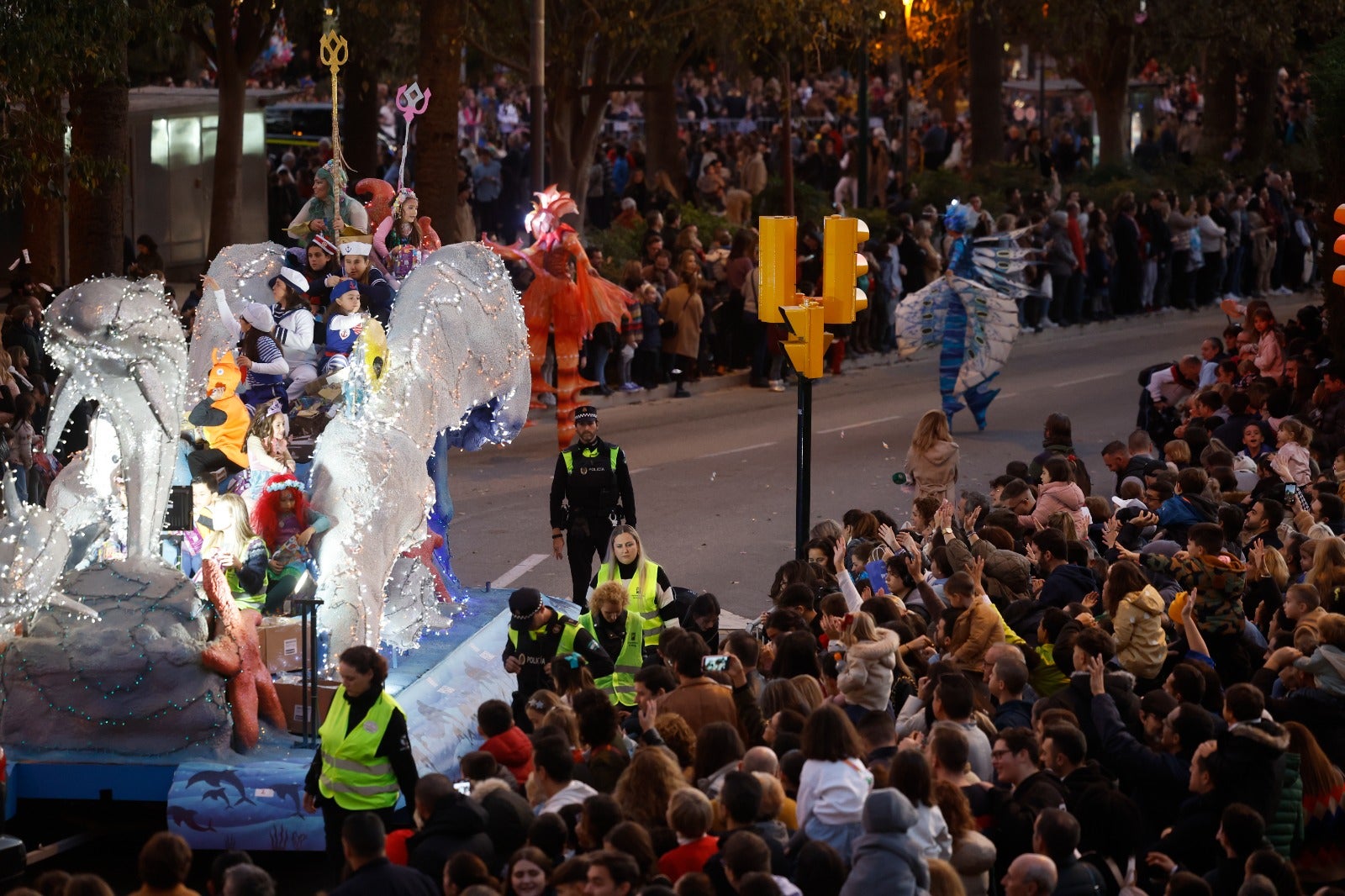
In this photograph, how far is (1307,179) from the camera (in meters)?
37.6

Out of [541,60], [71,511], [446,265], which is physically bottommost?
[71,511]

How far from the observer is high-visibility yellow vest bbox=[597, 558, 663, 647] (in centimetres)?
1191

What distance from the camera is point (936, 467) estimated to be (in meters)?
15.9

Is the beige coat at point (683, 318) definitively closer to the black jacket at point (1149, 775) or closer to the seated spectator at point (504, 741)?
the seated spectator at point (504, 741)

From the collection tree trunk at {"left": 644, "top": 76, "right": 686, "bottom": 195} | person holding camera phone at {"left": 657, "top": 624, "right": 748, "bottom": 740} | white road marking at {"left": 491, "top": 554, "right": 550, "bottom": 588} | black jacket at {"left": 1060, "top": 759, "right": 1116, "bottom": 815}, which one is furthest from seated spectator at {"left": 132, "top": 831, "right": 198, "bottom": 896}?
tree trunk at {"left": 644, "top": 76, "right": 686, "bottom": 195}

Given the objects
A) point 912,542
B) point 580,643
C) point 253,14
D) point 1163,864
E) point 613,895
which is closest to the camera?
point 613,895

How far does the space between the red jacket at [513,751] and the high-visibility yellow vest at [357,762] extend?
1.50 ft

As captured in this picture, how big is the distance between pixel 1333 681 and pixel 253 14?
19.4m

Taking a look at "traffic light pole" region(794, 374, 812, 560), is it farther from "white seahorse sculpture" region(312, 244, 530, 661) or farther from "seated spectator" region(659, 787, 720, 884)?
"seated spectator" region(659, 787, 720, 884)

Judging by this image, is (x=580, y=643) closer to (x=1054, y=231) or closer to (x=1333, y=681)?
(x=1333, y=681)

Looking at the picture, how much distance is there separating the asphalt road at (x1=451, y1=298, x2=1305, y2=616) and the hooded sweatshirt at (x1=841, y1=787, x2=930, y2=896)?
7947mm

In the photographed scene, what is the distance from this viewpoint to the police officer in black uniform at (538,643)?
1124cm

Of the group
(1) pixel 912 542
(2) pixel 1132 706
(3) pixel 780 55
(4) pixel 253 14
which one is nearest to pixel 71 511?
(1) pixel 912 542

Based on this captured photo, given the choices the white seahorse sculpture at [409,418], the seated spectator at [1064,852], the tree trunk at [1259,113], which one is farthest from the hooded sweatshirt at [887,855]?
the tree trunk at [1259,113]
